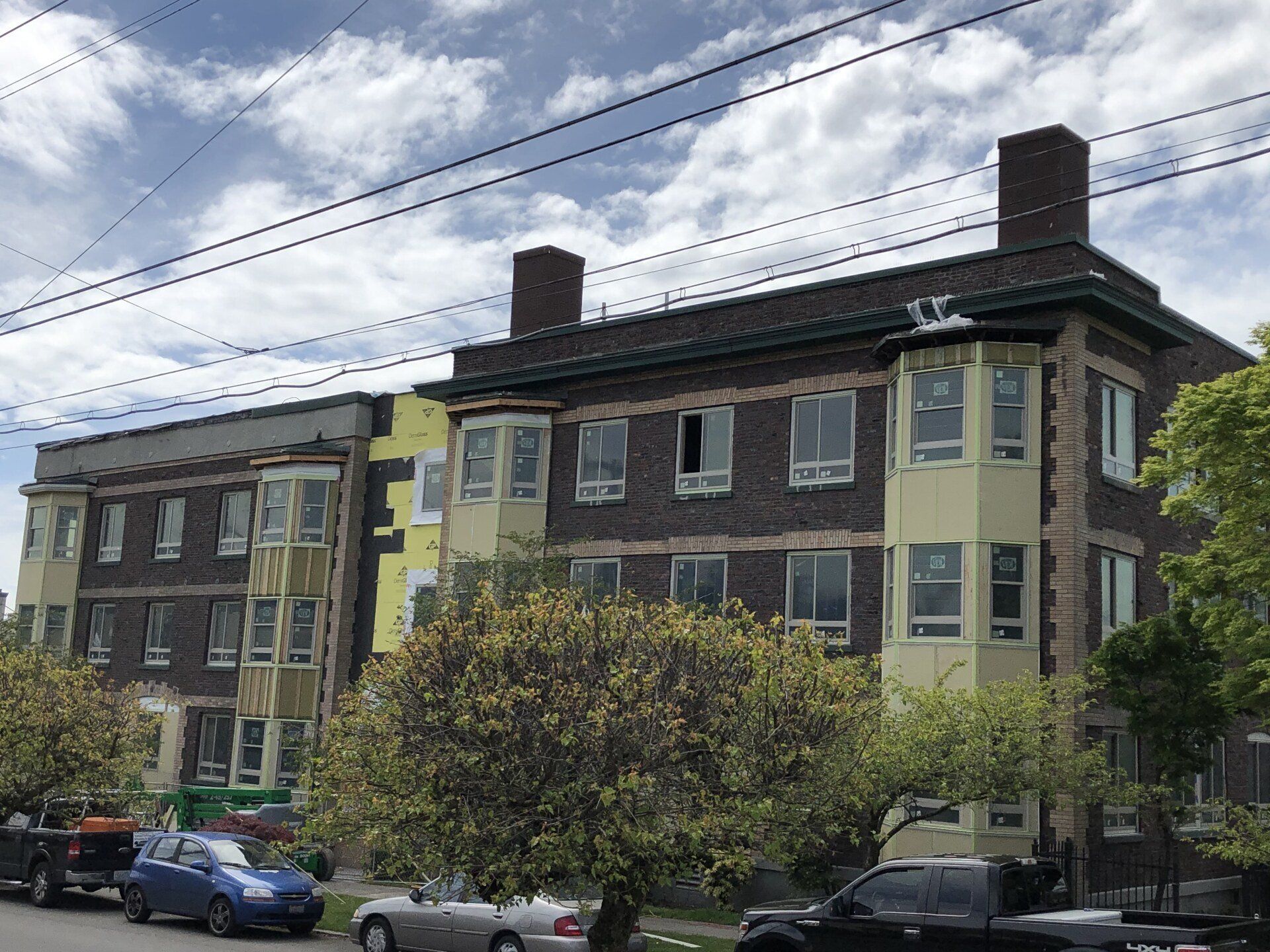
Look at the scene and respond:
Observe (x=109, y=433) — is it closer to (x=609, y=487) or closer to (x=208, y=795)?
(x=208, y=795)

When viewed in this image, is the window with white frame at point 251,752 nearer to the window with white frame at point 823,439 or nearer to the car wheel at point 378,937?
the car wheel at point 378,937

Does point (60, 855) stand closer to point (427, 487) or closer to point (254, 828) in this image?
point (254, 828)

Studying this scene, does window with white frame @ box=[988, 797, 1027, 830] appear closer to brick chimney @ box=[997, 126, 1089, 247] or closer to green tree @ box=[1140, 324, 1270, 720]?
green tree @ box=[1140, 324, 1270, 720]

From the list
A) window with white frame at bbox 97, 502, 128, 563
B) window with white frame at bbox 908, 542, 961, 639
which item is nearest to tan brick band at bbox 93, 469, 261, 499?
window with white frame at bbox 97, 502, 128, 563

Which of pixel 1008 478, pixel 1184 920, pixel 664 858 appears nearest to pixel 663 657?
pixel 664 858

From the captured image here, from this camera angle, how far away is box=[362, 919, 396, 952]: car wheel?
1900cm

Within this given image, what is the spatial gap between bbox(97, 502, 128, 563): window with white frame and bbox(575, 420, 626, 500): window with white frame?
60.4 ft

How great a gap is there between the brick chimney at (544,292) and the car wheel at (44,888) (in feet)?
49.8

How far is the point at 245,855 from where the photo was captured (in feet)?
71.3

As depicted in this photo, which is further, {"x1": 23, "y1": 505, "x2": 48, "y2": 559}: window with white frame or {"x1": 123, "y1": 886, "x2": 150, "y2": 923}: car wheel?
{"x1": 23, "y1": 505, "x2": 48, "y2": 559}: window with white frame

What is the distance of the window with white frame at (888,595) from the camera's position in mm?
23750

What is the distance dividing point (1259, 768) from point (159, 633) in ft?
95.5

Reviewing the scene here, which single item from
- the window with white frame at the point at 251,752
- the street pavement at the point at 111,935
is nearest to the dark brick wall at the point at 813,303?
the window with white frame at the point at 251,752

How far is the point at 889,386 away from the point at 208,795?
1858 cm
